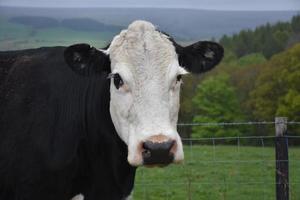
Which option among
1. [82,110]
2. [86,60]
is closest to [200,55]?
[86,60]

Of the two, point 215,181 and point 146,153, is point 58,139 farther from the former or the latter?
point 215,181

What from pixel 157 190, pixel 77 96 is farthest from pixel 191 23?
pixel 77 96

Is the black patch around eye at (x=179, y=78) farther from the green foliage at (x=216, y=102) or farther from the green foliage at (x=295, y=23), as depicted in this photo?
the green foliage at (x=295, y=23)

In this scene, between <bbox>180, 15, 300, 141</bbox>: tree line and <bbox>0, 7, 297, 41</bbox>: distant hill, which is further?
<bbox>0, 7, 297, 41</bbox>: distant hill

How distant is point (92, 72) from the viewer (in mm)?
5324

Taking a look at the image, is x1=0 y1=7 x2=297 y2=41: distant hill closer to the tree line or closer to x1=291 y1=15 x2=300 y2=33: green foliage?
x1=291 y1=15 x2=300 y2=33: green foliage

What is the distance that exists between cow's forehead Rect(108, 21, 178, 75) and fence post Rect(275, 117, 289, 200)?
4.74 meters

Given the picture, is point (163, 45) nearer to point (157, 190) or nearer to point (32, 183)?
point (32, 183)

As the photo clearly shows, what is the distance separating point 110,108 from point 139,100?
581mm

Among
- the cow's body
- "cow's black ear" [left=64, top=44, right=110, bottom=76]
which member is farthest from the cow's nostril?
"cow's black ear" [left=64, top=44, right=110, bottom=76]

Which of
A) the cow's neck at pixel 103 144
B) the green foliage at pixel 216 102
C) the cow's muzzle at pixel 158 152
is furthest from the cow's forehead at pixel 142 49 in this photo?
the green foliage at pixel 216 102

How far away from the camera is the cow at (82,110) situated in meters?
5.00

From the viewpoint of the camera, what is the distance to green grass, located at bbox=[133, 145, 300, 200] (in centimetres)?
1191

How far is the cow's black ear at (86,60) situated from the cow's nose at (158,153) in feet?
3.51
